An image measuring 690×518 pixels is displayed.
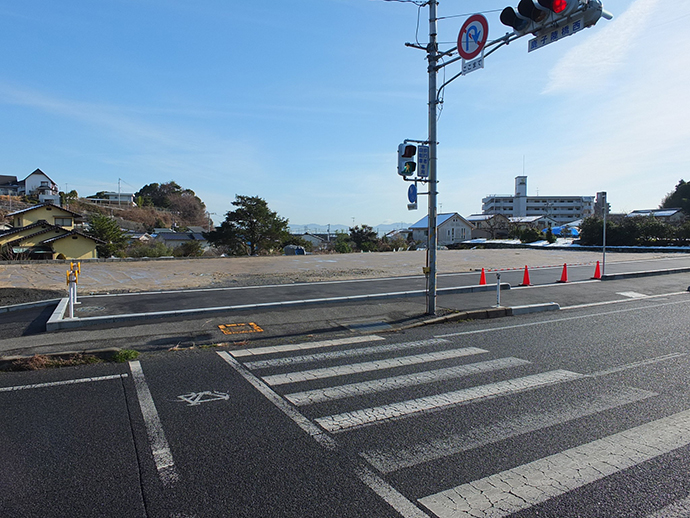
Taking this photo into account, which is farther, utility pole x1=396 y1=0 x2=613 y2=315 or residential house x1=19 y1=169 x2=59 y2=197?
residential house x1=19 y1=169 x2=59 y2=197

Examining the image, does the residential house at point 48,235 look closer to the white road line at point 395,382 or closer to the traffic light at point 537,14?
the white road line at point 395,382

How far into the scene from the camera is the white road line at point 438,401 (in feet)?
14.4

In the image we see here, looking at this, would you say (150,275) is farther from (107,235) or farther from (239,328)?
(107,235)

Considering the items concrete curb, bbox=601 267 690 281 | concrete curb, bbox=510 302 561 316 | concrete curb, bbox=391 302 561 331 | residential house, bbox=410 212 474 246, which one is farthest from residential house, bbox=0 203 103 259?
residential house, bbox=410 212 474 246

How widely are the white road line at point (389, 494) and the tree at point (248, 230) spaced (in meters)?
36.0

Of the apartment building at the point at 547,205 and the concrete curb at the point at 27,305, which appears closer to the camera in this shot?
the concrete curb at the point at 27,305

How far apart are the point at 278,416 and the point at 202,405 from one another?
943mm

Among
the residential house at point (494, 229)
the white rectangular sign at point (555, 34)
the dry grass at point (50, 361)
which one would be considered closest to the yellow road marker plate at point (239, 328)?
the dry grass at point (50, 361)

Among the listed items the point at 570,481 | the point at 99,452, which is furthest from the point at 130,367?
the point at 570,481

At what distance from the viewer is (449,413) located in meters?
4.58

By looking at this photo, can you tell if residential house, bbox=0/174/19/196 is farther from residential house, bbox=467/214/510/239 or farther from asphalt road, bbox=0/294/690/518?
asphalt road, bbox=0/294/690/518

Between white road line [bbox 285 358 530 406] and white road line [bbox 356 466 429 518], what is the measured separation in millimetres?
1601

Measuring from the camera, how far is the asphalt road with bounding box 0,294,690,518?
3074 mm

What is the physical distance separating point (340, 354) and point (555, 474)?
157 inches
